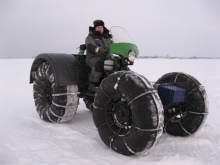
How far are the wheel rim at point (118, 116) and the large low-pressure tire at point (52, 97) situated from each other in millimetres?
1203

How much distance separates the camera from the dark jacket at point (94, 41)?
4955mm

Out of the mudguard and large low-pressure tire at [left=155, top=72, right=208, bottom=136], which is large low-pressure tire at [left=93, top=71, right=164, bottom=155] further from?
the mudguard

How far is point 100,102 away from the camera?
3.82m

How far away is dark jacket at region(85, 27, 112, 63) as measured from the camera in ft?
16.3

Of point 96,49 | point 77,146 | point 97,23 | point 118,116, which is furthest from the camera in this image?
point 97,23

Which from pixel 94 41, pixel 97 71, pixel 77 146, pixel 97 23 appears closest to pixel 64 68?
pixel 97 71

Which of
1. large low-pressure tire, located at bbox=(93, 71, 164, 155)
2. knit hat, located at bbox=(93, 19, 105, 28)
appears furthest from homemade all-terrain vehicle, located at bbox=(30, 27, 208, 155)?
knit hat, located at bbox=(93, 19, 105, 28)

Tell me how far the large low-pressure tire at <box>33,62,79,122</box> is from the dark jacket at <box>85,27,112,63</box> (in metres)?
0.70

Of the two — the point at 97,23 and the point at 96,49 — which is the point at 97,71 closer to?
the point at 96,49

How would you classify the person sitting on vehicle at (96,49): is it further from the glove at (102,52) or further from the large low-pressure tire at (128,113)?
the large low-pressure tire at (128,113)

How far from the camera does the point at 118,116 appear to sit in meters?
3.72

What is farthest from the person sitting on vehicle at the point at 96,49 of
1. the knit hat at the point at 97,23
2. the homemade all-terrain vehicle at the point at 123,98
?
the homemade all-terrain vehicle at the point at 123,98

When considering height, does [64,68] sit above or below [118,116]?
above

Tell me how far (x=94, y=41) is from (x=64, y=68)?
777 millimetres
